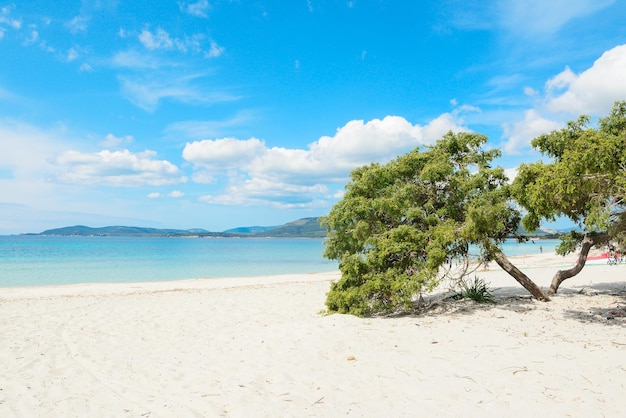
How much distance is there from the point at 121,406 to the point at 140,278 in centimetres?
2918

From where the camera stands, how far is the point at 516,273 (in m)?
11.1

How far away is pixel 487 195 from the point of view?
1048cm

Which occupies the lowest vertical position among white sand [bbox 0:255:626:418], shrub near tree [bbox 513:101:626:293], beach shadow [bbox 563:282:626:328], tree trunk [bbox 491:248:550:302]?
beach shadow [bbox 563:282:626:328]

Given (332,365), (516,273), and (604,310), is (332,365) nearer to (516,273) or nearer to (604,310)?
(516,273)

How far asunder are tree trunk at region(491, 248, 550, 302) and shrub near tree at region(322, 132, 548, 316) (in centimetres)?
3

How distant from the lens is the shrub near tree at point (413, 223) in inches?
389

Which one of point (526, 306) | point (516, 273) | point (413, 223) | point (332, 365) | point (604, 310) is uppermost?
point (413, 223)

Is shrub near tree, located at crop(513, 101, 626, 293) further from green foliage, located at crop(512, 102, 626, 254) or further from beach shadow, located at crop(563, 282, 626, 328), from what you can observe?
beach shadow, located at crop(563, 282, 626, 328)

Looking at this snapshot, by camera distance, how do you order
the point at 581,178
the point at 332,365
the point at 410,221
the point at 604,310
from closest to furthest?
1. the point at 332,365
2. the point at 581,178
3. the point at 604,310
4. the point at 410,221

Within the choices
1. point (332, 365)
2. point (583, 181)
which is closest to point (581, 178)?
point (583, 181)

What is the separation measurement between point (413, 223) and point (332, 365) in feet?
18.1

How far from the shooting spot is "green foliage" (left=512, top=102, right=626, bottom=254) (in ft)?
24.3

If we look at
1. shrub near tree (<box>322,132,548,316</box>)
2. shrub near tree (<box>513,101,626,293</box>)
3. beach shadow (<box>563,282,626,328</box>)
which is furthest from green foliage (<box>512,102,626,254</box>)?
beach shadow (<box>563,282,626,328</box>)

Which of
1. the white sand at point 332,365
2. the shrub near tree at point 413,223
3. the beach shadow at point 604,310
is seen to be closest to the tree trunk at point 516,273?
the shrub near tree at point 413,223
